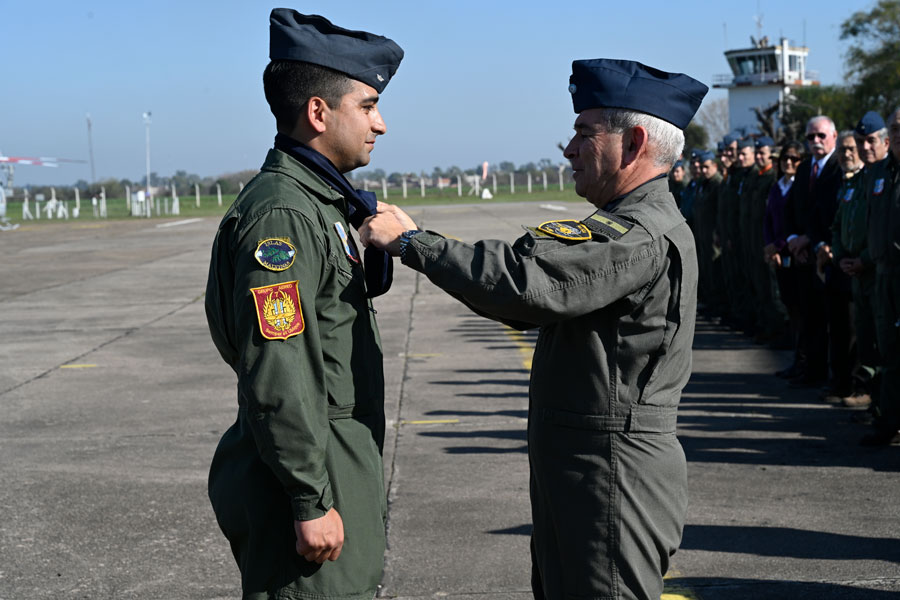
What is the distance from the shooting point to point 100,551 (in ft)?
17.2

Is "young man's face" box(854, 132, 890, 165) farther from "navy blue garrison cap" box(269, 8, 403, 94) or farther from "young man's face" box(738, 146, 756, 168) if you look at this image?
"navy blue garrison cap" box(269, 8, 403, 94)

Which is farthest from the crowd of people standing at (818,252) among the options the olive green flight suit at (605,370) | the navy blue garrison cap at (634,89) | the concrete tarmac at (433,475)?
the olive green flight suit at (605,370)

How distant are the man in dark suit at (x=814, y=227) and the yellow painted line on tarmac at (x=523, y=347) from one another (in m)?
2.55

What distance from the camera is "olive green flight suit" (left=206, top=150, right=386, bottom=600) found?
2.57m

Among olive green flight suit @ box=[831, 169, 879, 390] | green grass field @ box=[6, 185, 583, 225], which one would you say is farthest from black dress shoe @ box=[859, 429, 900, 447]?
green grass field @ box=[6, 185, 583, 225]

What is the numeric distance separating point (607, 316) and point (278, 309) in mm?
860

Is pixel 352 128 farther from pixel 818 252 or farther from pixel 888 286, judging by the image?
pixel 818 252

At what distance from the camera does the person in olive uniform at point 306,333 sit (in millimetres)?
2574

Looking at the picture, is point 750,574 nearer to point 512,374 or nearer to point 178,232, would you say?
point 512,374

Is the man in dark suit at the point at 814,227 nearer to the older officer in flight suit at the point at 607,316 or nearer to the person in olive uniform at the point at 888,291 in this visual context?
the person in olive uniform at the point at 888,291

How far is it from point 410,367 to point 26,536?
529 cm

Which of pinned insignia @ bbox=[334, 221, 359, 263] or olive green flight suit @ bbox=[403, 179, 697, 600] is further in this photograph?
pinned insignia @ bbox=[334, 221, 359, 263]

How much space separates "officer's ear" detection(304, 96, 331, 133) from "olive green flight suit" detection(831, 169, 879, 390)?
18.5ft

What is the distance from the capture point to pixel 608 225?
110 inches
